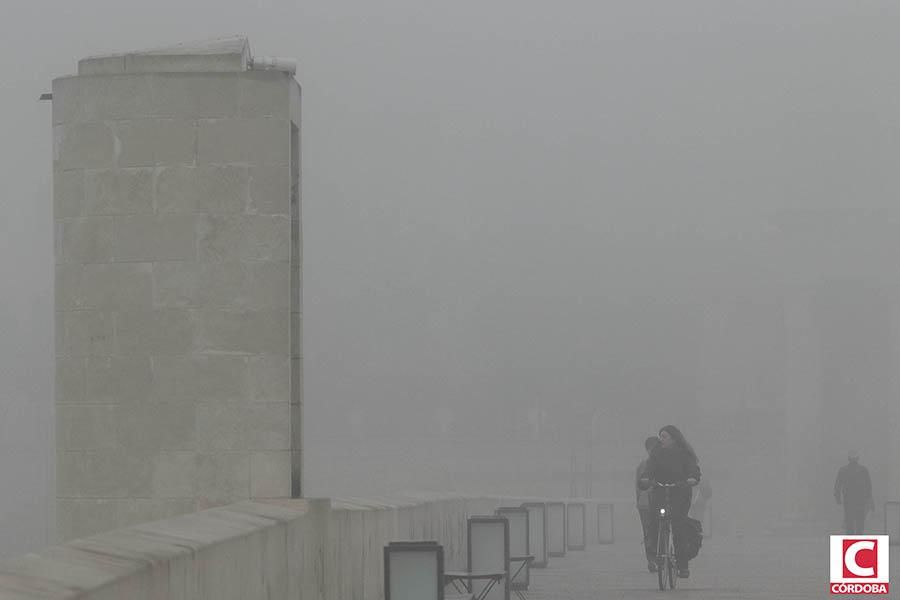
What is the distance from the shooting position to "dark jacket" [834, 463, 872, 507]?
3178 centimetres

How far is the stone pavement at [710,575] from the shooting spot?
1786cm

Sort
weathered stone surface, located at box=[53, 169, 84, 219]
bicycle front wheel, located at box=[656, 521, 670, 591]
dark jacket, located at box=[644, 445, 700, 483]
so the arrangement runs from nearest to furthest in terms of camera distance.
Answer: weathered stone surface, located at box=[53, 169, 84, 219]
bicycle front wheel, located at box=[656, 521, 670, 591]
dark jacket, located at box=[644, 445, 700, 483]

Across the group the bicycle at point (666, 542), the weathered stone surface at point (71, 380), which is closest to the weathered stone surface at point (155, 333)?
the weathered stone surface at point (71, 380)

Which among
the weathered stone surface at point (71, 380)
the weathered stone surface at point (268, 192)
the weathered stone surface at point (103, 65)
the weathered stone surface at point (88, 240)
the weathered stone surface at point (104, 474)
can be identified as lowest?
the weathered stone surface at point (104, 474)

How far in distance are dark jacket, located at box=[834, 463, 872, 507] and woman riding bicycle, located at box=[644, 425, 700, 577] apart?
13508 mm

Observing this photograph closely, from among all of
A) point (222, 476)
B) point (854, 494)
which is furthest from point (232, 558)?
point (854, 494)

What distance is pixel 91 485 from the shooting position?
13734mm

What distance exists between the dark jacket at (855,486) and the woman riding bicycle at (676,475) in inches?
532

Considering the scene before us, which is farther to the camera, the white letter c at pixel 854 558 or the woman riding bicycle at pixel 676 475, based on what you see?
the woman riding bicycle at pixel 676 475

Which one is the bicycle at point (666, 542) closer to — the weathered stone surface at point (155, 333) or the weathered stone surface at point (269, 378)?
the weathered stone surface at point (269, 378)

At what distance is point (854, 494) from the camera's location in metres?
31.9

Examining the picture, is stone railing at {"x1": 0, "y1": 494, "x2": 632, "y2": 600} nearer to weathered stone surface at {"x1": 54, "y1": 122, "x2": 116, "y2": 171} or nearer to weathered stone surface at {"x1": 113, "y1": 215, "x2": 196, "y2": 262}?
weathered stone surface at {"x1": 113, "y1": 215, "x2": 196, "y2": 262}

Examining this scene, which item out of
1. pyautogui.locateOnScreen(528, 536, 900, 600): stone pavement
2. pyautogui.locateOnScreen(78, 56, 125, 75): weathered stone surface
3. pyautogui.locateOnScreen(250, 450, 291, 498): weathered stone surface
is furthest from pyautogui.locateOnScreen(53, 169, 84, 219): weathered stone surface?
pyautogui.locateOnScreen(528, 536, 900, 600): stone pavement

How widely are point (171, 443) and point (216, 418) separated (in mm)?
365
